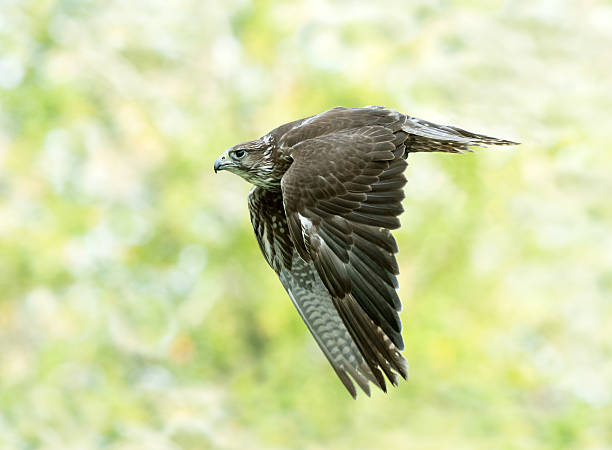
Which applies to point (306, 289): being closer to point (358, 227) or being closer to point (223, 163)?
point (223, 163)

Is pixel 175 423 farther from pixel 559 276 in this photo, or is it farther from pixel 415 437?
pixel 559 276

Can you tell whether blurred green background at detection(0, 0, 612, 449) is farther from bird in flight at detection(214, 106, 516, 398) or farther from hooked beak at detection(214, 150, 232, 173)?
bird in flight at detection(214, 106, 516, 398)

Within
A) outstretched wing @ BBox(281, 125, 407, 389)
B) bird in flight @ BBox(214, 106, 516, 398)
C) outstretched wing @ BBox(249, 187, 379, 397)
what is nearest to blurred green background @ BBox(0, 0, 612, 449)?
outstretched wing @ BBox(249, 187, 379, 397)

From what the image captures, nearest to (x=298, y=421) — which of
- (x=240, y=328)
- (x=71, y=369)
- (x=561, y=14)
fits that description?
(x=240, y=328)

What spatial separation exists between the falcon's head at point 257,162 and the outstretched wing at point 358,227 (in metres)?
0.63

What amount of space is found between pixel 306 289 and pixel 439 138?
1.64m

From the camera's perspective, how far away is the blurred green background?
1481 centimetres

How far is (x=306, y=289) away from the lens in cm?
633

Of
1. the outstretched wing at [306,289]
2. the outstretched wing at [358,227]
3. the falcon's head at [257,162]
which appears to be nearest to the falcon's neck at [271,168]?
the falcon's head at [257,162]

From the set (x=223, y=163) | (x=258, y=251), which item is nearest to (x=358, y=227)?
(x=223, y=163)

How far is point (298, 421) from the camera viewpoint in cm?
1536

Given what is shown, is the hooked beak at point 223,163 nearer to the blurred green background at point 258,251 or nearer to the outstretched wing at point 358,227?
the outstretched wing at point 358,227

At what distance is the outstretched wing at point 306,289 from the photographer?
6.07m

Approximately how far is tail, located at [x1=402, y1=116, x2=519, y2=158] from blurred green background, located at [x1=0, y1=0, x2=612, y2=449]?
8.86 m
